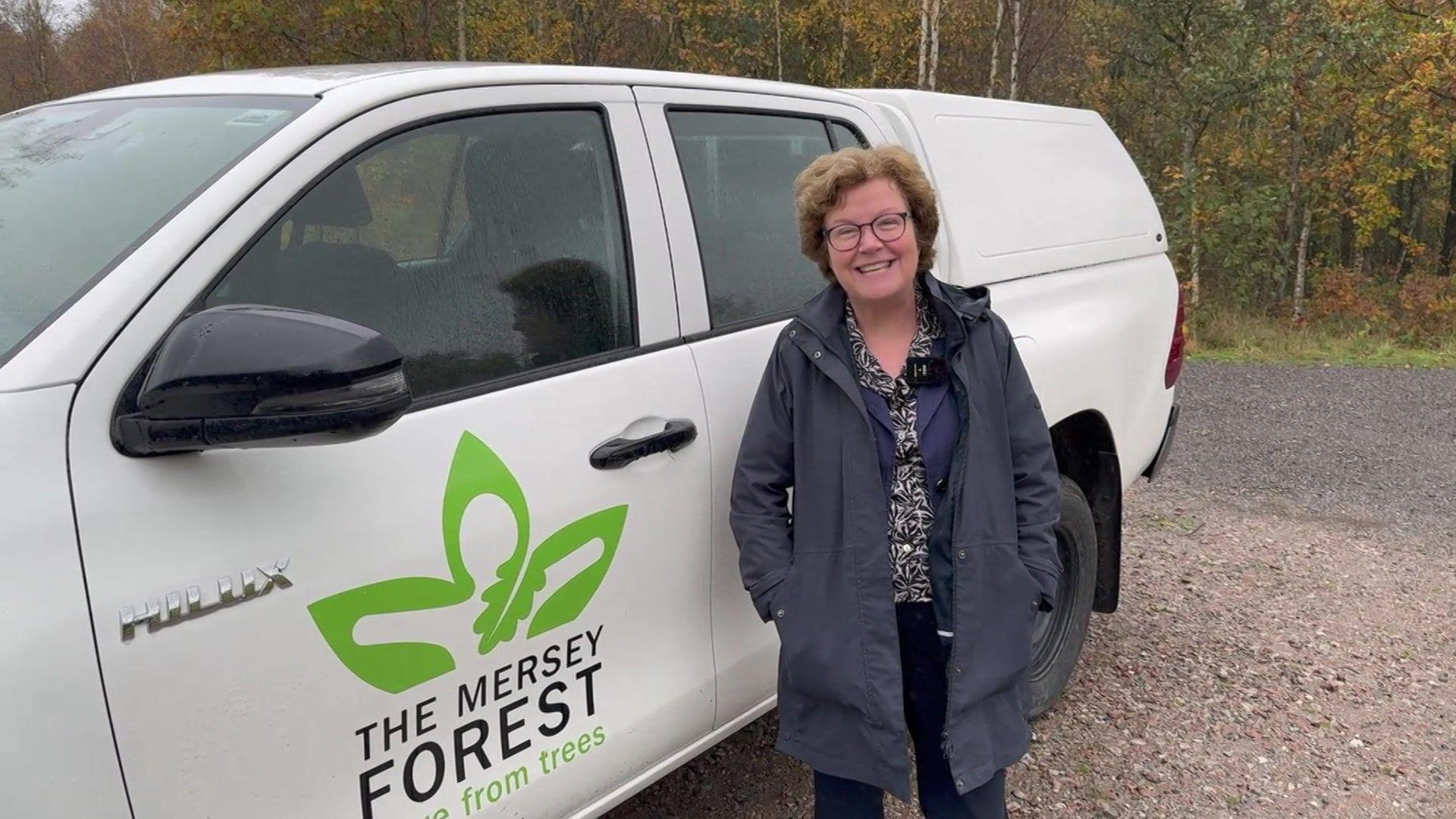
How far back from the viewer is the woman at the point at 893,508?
6.64 ft

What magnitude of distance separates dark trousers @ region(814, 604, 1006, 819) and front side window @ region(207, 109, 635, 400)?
881mm

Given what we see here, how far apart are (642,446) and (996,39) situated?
2171 cm

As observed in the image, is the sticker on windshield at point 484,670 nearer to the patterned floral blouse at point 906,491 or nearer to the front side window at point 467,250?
the front side window at point 467,250

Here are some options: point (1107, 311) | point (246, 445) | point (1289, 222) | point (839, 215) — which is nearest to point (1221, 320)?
point (1289, 222)

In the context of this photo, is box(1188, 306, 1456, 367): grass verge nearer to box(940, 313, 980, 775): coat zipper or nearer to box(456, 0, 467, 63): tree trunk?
box(940, 313, 980, 775): coat zipper

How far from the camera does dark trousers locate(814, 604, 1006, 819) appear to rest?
2129 mm

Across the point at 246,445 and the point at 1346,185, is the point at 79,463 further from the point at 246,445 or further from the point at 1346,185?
the point at 1346,185

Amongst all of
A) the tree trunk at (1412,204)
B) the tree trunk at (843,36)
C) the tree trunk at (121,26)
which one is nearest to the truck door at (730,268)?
the tree trunk at (843,36)

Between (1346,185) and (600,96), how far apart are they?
24229 mm

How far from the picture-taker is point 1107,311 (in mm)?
3467

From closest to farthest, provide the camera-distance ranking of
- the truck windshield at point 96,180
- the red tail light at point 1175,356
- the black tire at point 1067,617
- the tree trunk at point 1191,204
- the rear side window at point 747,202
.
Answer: the truck windshield at point 96,180
the rear side window at point 747,202
the black tire at point 1067,617
the red tail light at point 1175,356
the tree trunk at point 1191,204

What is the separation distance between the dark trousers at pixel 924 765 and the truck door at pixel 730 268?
1.05 feet

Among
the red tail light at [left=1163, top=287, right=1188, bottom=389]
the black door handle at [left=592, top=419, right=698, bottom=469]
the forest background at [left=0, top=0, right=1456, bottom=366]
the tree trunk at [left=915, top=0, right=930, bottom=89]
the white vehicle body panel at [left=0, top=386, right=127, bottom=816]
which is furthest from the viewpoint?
the tree trunk at [left=915, top=0, right=930, bottom=89]

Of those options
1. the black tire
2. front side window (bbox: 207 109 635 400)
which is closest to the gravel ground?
the black tire
